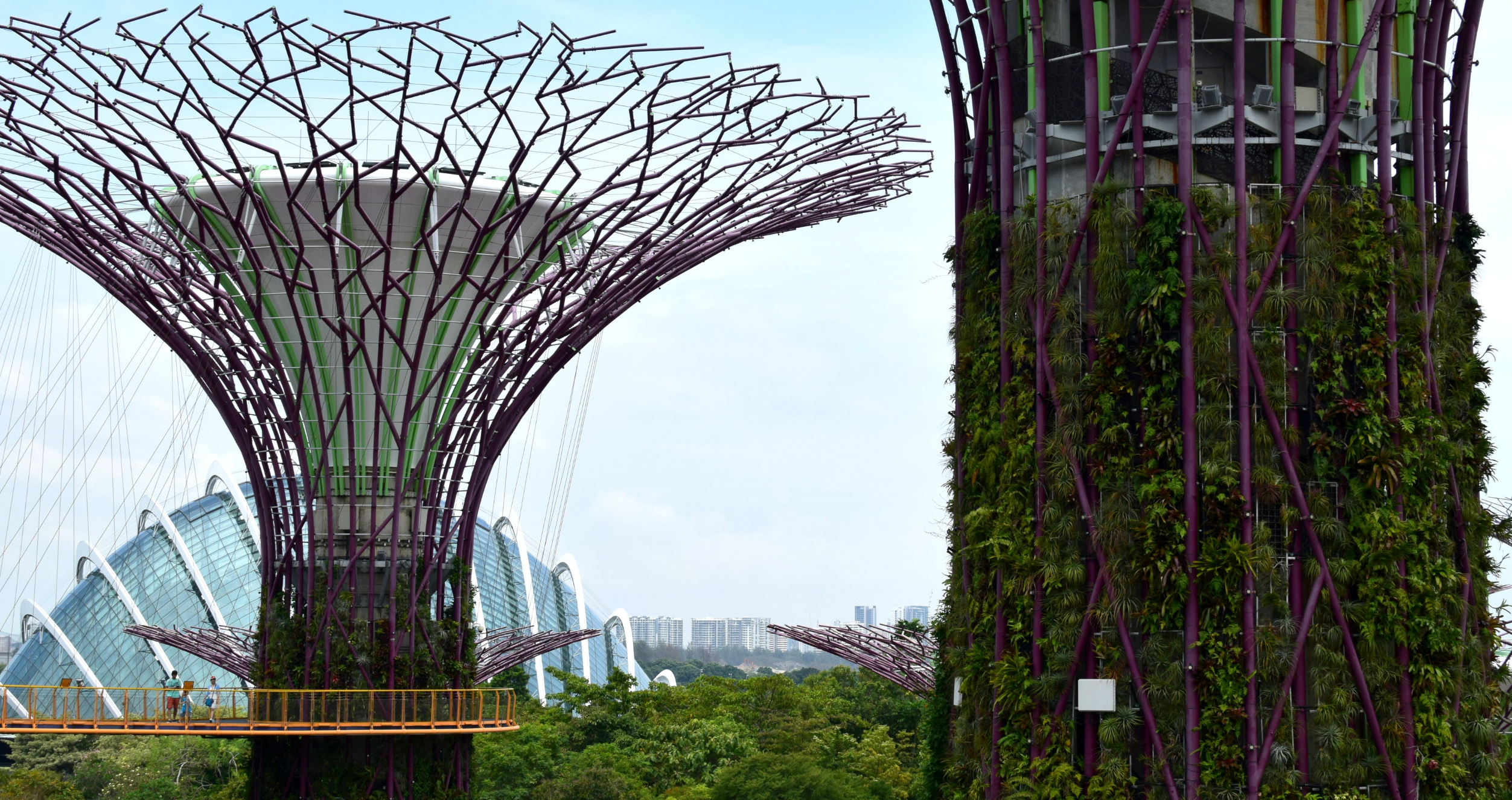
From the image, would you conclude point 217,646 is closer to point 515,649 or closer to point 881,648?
point 515,649

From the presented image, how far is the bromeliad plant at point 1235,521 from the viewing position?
2069 cm

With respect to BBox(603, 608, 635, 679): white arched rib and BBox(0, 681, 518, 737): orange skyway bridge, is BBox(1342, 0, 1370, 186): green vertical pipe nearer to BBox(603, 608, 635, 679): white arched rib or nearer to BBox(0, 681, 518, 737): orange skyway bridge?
BBox(0, 681, 518, 737): orange skyway bridge

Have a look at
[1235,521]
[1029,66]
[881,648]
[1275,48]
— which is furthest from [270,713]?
[1275,48]

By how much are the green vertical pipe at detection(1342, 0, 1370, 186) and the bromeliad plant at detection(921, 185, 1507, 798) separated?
60cm

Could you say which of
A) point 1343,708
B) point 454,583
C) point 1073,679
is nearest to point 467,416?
point 454,583

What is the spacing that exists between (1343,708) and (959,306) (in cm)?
750


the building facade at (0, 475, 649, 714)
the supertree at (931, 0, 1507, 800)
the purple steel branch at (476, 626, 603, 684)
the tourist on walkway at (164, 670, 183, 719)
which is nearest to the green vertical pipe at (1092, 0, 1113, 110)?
the supertree at (931, 0, 1507, 800)

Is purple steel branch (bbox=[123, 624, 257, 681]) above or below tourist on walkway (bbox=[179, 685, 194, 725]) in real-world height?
above

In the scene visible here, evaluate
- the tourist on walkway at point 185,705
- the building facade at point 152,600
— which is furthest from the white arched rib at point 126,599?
the tourist on walkway at point 185,705

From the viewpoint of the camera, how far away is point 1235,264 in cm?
2122

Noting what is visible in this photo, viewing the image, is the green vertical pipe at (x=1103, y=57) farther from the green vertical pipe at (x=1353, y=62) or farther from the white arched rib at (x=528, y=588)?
the white arched rib at (x=528, y=588)

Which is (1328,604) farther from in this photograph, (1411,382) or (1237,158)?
(1237,158)

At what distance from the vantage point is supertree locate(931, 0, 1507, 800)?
20.7 m

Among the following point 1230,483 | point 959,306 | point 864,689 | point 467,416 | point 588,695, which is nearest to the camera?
point 1230,483
